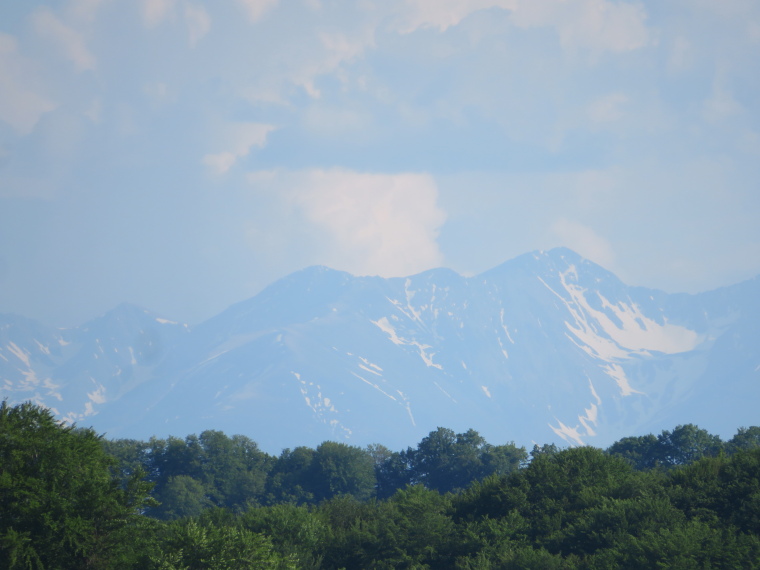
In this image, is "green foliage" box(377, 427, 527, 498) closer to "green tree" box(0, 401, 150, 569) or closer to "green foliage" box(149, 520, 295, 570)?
"green foliage" box(149, 520, 295, 570)

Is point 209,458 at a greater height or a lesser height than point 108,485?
greater

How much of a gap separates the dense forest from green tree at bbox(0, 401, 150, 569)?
0.05 m

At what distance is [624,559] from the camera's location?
3931cm

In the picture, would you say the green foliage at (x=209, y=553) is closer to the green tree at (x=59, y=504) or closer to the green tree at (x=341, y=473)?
the green tree at (x=59, y=504)

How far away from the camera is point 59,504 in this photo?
3288 cm

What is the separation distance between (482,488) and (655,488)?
1208 centimetres

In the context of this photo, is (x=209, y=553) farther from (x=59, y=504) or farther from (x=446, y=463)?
(x=446, y=463)

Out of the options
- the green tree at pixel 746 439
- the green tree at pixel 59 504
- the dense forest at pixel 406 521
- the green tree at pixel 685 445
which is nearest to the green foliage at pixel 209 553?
the dense forest at pixel 406 521

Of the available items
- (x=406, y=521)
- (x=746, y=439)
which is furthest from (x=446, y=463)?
(x=406, y=521)

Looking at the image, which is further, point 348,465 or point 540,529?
point 348,465

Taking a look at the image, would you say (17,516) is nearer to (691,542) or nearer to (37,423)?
(37,423)

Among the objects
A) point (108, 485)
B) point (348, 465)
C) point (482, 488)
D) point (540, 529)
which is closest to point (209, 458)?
point (348, 465)

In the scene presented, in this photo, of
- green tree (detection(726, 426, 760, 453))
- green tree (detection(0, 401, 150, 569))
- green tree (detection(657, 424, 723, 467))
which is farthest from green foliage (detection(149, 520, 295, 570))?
green tree (detection(657, 424, 723, 467))

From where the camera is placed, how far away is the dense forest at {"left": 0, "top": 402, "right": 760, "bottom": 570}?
3306 cm
